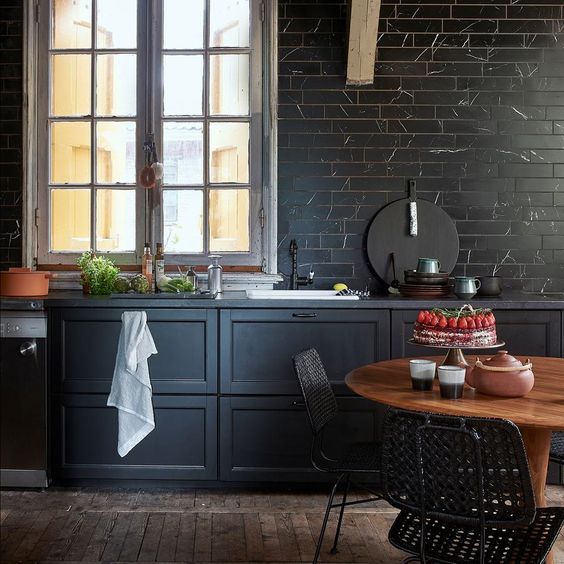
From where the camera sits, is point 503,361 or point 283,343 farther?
point 283,343

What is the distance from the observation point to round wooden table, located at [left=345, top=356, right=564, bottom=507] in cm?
258

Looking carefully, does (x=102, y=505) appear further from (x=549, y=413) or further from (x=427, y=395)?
(x=549, y=413)

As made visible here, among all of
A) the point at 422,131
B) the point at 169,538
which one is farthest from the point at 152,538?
the point at 422,131

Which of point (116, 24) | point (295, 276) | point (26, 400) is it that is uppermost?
point (116, 24)

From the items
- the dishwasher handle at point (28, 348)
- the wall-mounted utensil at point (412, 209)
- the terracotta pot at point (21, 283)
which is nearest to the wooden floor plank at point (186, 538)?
the dishwasher handle at point (28, 348)

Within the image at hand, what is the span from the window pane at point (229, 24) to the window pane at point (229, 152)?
0.54 metres

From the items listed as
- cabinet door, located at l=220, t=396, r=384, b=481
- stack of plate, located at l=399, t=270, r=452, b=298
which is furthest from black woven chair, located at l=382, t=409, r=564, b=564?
stack of plate, located at l=399, t=270, r=452, b=298

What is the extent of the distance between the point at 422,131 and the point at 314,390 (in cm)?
238

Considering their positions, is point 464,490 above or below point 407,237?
below

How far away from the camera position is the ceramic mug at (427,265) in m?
4.71

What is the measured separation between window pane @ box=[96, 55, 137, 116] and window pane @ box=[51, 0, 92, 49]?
184mm

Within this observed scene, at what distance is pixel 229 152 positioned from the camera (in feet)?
17.1

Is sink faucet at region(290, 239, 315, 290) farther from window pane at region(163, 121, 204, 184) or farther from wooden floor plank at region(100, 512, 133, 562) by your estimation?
wooden floor plank at region(100, 512, 133, 562)

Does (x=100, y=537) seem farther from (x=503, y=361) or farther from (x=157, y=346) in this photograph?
(x=503, y=361)
